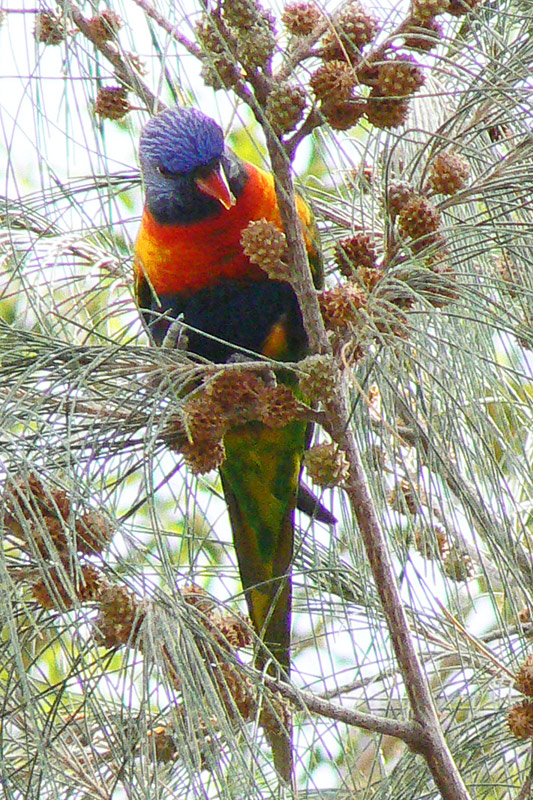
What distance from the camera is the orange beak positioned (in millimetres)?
1679

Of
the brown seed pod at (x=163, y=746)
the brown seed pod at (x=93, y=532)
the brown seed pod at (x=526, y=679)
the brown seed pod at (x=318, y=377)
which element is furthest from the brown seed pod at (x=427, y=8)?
the brown seed pod at (x=163, y=746)

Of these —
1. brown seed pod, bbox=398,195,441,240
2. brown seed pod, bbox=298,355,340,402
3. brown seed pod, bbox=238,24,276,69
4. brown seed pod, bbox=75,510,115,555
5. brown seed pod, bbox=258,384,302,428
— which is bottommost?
brown seed pod, bbox=75,510,115,555

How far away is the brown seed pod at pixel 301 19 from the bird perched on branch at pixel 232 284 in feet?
2.13

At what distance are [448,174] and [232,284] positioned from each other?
0.79 metres

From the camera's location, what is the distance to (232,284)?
1.77 m

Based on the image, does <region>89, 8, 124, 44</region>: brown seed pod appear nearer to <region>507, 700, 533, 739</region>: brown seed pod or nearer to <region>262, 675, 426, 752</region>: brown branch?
<region>262, 675, 426, 752</region>: brown branch

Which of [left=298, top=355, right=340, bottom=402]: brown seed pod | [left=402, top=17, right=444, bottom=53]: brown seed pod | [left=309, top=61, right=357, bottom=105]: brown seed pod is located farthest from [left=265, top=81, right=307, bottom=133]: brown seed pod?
[left=298, top=355, right=340, bottom=402]: brown seed pod

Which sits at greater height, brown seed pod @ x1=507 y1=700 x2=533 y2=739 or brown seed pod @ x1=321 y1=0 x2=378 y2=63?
brown seed pod @ x1=321 y1=0 x2=378 y2=63

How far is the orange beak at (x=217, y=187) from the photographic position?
168 centimetres

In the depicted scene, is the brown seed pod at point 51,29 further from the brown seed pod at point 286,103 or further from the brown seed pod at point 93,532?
the brown seed pod at point 93,532

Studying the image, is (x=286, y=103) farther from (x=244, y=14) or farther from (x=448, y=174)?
(x=448, y=174)

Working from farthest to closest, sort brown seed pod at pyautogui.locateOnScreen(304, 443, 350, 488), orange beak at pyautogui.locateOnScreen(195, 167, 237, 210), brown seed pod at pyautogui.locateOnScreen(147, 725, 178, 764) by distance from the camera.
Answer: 1. orange beak at pyautogui.locateOnScreen(195, 167, 237, 210)
2. brown seed pod at pyautogui.locateOnScreen(147, 725, 178, 764)
3. brown seed pod at pyautogui.locateOnScreen(304, 443, 350, 488)

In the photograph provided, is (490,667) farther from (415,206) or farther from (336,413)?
(415,206)

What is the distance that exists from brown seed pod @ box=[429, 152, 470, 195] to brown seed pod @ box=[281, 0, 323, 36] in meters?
0.19
